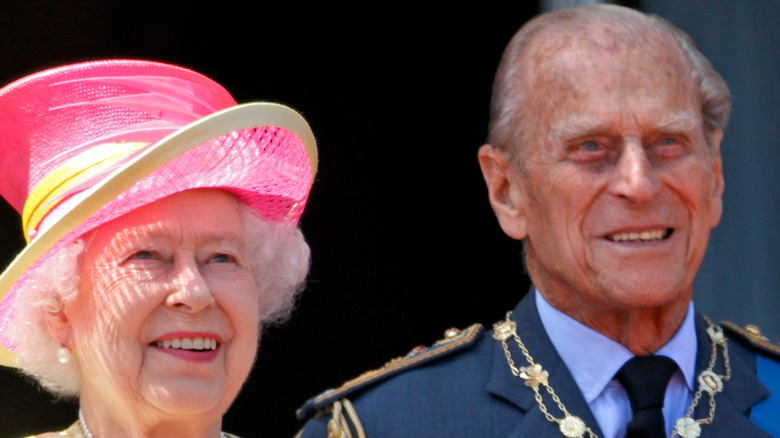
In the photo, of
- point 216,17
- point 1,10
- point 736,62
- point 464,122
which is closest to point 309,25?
point 216,17

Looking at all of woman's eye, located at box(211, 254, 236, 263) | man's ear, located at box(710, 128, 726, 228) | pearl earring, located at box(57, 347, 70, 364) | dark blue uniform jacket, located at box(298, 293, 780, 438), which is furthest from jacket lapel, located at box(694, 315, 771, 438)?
pearl earring, located at box(57, 347, 70, 364)

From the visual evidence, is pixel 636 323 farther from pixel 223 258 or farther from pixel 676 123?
pixel 223 258

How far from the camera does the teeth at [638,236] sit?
2.87 metres

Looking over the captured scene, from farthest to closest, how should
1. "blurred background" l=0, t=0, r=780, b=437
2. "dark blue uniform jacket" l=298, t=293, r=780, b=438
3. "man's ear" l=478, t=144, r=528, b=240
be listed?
"blurred background" l=0, t=0, r=780, b=437 → "man's ear" l=478, t=144, r=528, b=240 → "dark blue uniform jacket" l=298, t=293, r=780, b=438

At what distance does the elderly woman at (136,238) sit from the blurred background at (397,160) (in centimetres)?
111

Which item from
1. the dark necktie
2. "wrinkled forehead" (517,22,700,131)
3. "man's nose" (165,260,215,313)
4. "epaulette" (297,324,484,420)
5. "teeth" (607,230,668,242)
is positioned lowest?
the dark necktie

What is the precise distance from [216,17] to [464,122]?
908 millimetres

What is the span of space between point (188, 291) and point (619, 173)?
3.05 ft

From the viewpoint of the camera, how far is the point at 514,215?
3.03m

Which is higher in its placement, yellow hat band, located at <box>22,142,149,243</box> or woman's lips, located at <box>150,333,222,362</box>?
yellow hat band, located at <box>22,142,149,243</box>

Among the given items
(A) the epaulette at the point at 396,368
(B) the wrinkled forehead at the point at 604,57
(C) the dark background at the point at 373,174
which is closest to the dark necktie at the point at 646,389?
(A) the epaulette at the point at 396,368

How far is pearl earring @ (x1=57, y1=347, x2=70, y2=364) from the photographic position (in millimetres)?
2820

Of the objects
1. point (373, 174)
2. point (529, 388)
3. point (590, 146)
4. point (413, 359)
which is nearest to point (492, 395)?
point (529, 388)

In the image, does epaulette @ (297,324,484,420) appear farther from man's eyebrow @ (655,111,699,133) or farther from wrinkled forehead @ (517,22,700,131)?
man's eyebrow @ (655,111,699,133)
